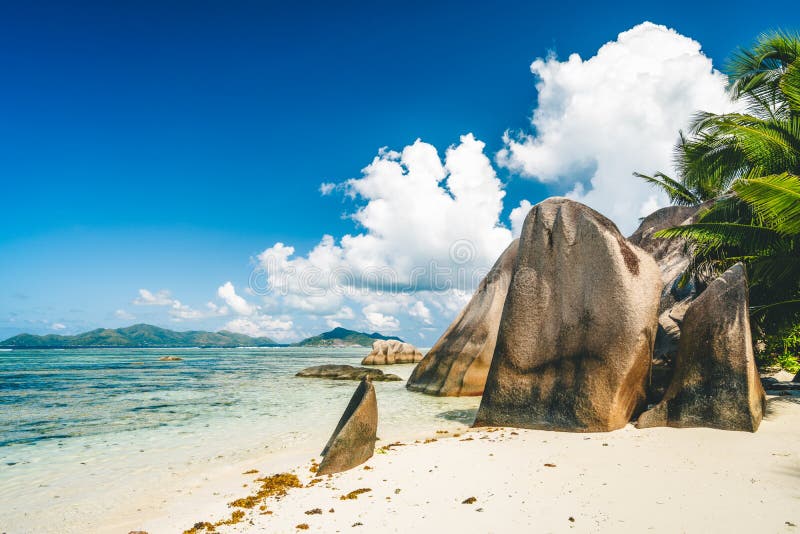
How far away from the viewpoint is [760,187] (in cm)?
717

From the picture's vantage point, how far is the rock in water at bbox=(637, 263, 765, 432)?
6.64 metres

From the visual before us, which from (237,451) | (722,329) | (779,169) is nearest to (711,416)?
(722,329)

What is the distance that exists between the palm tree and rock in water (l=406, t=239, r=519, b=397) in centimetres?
534

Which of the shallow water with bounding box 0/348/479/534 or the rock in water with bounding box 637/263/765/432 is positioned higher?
the rock in water with bounding box 637/263/765/432

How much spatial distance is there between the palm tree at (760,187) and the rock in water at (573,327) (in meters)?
2.06

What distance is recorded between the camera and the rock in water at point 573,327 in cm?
741

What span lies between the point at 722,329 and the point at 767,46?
8562mm

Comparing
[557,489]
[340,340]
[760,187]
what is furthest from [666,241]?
[340,340]

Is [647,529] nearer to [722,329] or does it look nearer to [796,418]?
[722,329]

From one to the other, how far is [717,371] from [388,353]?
1361 inches

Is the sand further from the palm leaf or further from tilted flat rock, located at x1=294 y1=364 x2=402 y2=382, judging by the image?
tilted flat rock, located at x1=294 y1=364 x2=402 y2=382

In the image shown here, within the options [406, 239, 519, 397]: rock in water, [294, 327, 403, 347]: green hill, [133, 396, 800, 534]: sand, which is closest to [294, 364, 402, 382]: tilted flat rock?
[406, 239, 519, 397]: rock in water

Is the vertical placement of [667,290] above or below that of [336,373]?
above

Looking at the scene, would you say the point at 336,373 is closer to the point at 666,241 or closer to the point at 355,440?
the point at 666,241
